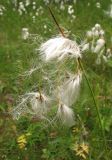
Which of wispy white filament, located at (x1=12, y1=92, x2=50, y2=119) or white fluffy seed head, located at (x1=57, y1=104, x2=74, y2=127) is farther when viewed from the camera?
wispy white filament, located at (x1=12, y1=92, x2=50, y2=119)

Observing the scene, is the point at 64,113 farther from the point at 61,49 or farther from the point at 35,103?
the point at 61,49

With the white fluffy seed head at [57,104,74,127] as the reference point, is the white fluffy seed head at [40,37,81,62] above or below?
above

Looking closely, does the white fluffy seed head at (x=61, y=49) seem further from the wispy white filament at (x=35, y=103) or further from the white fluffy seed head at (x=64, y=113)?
the wispy white filament at (x=35, y=103)

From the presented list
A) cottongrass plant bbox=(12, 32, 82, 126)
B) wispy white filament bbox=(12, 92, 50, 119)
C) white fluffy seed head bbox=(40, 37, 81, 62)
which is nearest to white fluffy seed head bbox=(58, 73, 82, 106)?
cottongrass plant bbox=(12, 32, 82, 126)

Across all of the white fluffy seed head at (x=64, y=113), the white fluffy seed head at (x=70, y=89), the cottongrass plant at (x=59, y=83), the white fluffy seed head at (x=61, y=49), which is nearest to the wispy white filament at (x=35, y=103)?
the cottongrass plant at (x=59, y=83)

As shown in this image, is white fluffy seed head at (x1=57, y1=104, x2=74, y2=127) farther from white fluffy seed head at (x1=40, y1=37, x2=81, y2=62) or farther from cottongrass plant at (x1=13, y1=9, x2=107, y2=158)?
white fluffy seed head at (x1=40, y1=37, x2=81, y2=62)

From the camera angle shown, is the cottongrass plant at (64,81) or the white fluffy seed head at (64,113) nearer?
the cottongrass plant at (64,81)

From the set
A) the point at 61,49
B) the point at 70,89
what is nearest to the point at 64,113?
the point at 70,89
